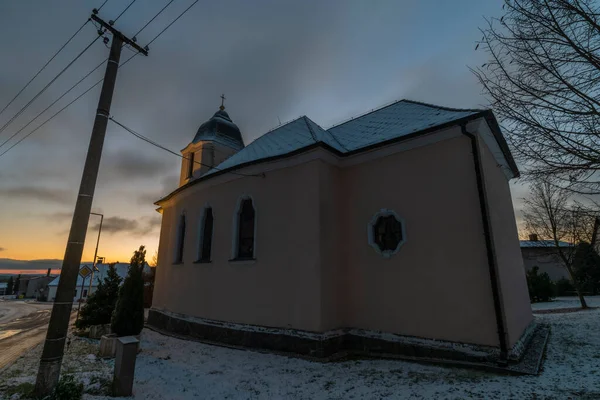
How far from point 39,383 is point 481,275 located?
8.51 m

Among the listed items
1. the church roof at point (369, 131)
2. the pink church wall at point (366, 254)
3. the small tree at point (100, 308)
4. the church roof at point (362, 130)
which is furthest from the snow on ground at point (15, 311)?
the church roof at point (369, 131)

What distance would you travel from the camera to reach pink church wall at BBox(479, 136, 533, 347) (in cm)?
679

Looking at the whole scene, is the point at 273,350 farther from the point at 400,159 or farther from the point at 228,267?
the point at 400,159

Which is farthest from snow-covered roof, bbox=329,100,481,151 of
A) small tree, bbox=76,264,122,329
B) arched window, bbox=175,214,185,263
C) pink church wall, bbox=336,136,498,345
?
small tree, bbox=76,264,122,329

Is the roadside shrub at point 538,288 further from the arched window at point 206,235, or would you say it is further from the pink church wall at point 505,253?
the arched window at point 206,235

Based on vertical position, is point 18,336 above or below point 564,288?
below

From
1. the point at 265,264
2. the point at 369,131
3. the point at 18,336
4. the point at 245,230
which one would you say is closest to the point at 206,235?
the point at 245,230

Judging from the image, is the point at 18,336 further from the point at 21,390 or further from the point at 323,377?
the point at 323,377

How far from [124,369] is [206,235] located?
714 cm

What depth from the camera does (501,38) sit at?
477cm

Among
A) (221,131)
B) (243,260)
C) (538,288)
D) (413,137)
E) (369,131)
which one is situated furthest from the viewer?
(538,288)

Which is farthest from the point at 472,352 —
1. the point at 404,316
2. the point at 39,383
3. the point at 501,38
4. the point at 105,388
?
the point at 39,383

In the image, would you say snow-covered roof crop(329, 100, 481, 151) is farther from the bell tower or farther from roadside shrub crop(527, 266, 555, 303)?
→ roadside shrub crop(527, 266, 555, 303)

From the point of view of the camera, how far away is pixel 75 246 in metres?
5.23
